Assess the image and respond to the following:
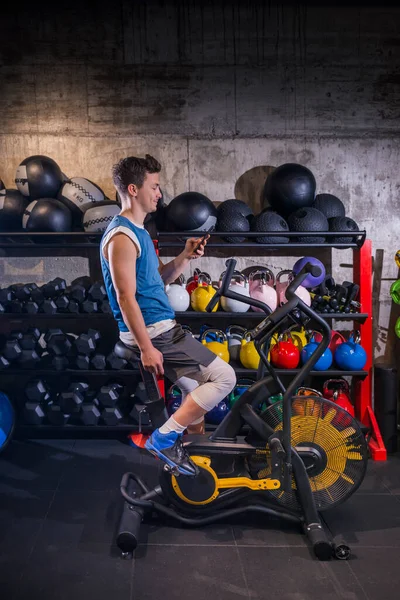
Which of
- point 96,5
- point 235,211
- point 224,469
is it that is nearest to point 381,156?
point 235,211

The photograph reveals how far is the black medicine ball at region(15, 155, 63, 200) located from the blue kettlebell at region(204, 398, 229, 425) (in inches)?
78.0

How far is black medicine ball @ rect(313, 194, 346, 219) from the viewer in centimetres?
382

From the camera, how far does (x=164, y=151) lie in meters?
4.23

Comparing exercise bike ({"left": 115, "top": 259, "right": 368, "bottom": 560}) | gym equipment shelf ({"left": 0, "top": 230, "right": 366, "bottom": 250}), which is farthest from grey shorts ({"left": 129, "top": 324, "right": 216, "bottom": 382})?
gym equipment shelf ({"left": 0, "top": 230, "right": 366, "bottom": 250})

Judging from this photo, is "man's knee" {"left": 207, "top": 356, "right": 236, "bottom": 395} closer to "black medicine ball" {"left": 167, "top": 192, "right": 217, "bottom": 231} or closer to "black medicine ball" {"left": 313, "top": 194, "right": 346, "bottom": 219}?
"black medicine ball" {"left": 167, "top": 192, "right": 217, "bottom": 231}

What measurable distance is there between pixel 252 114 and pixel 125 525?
3.21 meters

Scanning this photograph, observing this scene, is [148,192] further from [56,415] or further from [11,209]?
[56,415]

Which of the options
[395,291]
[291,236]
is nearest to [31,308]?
[291,236]

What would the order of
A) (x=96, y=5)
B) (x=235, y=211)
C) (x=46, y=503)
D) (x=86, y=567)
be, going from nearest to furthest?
1. (x=86, y=567)
2. (x=46, y=503)
3. (x=235, y=211)
4. (x=96, y=5)

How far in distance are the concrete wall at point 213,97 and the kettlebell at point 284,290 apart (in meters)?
0.31

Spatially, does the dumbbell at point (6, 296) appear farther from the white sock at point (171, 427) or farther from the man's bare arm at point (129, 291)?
the white sock at point (171, 427)

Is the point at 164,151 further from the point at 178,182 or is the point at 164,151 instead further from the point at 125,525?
the point at 125,525

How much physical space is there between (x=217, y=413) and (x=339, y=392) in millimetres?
886

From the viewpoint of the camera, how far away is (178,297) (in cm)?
374
